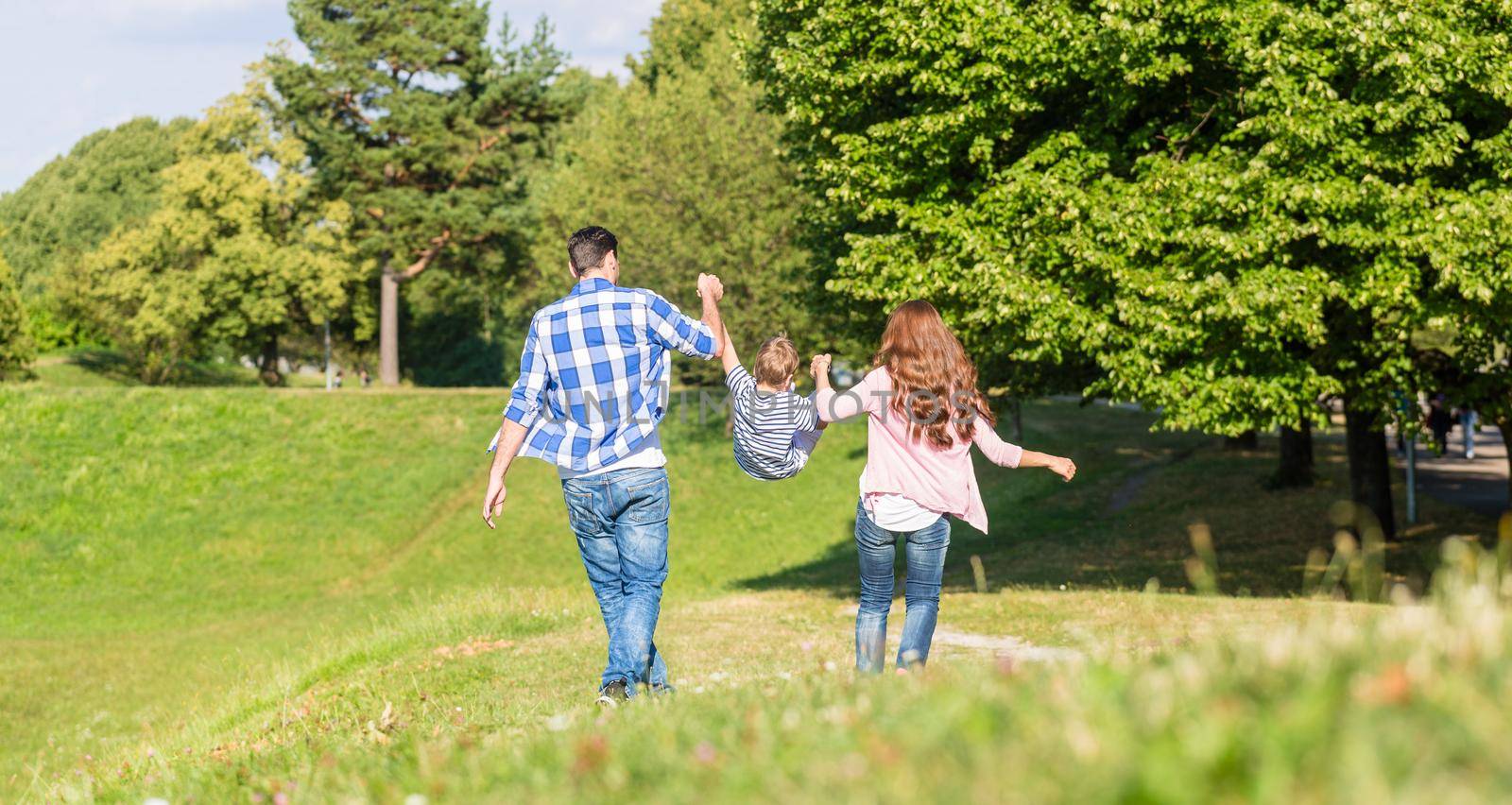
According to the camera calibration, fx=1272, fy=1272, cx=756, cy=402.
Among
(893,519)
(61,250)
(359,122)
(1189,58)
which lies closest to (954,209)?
(1189,58)

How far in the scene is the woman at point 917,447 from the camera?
674 centimetres

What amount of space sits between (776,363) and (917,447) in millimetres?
887

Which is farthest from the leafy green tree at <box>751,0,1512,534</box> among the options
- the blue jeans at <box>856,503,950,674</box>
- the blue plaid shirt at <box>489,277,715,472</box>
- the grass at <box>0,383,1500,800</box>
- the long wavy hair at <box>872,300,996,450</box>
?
the blue plaid shirt at <box>489,277,715,472</box>

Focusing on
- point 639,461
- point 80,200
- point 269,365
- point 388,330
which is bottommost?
point 639,461

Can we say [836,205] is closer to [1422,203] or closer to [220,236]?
[1422,203]

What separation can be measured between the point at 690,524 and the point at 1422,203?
75.7 ft

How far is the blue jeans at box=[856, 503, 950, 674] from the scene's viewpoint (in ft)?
22.6

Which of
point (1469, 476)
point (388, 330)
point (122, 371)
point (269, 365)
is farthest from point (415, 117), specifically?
point (1469, 476)

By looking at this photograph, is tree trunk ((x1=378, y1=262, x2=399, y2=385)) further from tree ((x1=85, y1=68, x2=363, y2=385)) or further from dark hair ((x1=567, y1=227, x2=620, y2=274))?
dark hair ((x1=567, y1=227, x2=620, y2=274))

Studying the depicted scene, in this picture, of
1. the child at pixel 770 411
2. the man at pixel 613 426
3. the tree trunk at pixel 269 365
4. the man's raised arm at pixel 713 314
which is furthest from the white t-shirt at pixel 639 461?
the tree trunk at pixel 269 365

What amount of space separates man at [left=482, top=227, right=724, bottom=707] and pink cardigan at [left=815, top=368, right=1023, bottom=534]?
94cm

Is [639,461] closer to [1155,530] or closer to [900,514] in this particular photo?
[900,514]

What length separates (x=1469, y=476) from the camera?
96.7ft

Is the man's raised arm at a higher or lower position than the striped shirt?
higher
